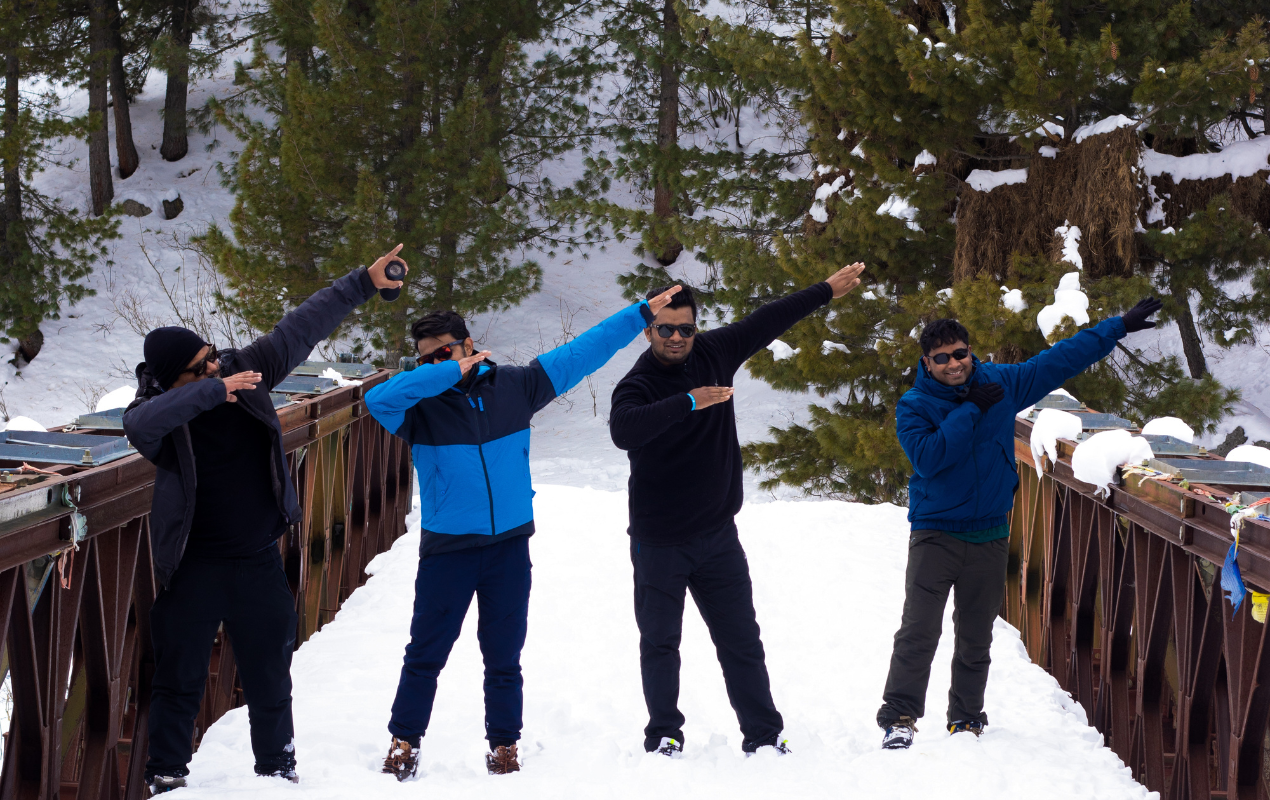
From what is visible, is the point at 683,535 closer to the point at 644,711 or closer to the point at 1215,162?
the point at 644,711

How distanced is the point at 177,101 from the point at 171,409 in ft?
69.8

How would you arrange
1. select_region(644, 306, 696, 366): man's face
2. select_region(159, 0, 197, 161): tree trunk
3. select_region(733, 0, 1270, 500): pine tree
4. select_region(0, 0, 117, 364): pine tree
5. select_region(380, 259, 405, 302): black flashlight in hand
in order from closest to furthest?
select_region(644, 306, 696, 366): man's face
select_region(380, 259, 405, 302): black flashlight in hand
select_region(733, 0, 1270, 500): pine tree
select_region(0, 0, 117, 364): pine tree
select_region(159, 0, 197, 161): tree trunk

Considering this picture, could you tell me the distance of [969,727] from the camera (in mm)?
3756

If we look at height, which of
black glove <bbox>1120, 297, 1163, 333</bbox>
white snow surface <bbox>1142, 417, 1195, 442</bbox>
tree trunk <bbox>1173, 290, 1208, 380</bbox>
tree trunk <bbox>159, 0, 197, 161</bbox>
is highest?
tree trunk <bbox>159, 0, 197, 161</bbox>

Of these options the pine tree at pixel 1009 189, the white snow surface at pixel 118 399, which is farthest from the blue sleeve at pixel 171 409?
the pine tree at pixel 1009 189

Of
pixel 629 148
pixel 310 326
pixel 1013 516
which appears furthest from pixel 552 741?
pixel 629 148

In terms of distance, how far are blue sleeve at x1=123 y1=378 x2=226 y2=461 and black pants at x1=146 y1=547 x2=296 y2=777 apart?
1.49 feet

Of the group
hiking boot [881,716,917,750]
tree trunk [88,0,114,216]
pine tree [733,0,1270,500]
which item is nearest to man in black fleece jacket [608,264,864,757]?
hiking boot [881,716,917,750]

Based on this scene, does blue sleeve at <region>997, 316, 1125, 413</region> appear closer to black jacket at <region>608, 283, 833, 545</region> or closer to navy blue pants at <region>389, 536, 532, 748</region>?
black jacket at <region>608, 283, 833, 545</region>

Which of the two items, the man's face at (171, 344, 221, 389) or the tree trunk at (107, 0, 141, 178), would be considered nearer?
the man's face at (171, 344, 221, 389)

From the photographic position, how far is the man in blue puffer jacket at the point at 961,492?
355cm

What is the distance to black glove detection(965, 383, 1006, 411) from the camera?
3.49 metres

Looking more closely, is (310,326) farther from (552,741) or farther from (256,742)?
(552,741)

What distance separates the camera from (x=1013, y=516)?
17.7 feet
